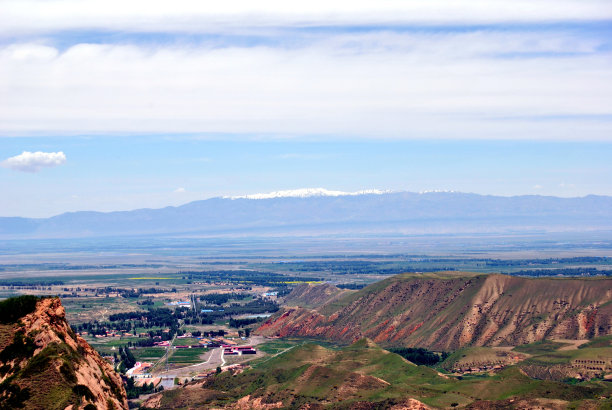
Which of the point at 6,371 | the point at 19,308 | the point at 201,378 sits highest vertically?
the point at 19,308

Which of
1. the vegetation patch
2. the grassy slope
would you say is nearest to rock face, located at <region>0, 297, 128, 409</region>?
the vegetation patch

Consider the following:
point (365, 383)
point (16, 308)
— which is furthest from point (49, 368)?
point (365, 383)

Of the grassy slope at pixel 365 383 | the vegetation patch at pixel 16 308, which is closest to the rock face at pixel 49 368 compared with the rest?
the vegetation patch at pixel 16 308

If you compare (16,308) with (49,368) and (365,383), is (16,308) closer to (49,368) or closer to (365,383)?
(49,368)

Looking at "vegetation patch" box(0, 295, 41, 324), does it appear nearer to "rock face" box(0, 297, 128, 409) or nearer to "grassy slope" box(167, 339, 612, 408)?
"rock face" box(0, 297, 128, 409)

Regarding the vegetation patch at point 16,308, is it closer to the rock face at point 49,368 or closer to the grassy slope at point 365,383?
the rock face at point 49,368

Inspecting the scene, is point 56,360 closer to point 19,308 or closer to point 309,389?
point 19,308

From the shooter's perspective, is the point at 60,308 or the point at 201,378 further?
the point at 201,378

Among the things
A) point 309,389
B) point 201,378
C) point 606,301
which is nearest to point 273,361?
point 201,378
